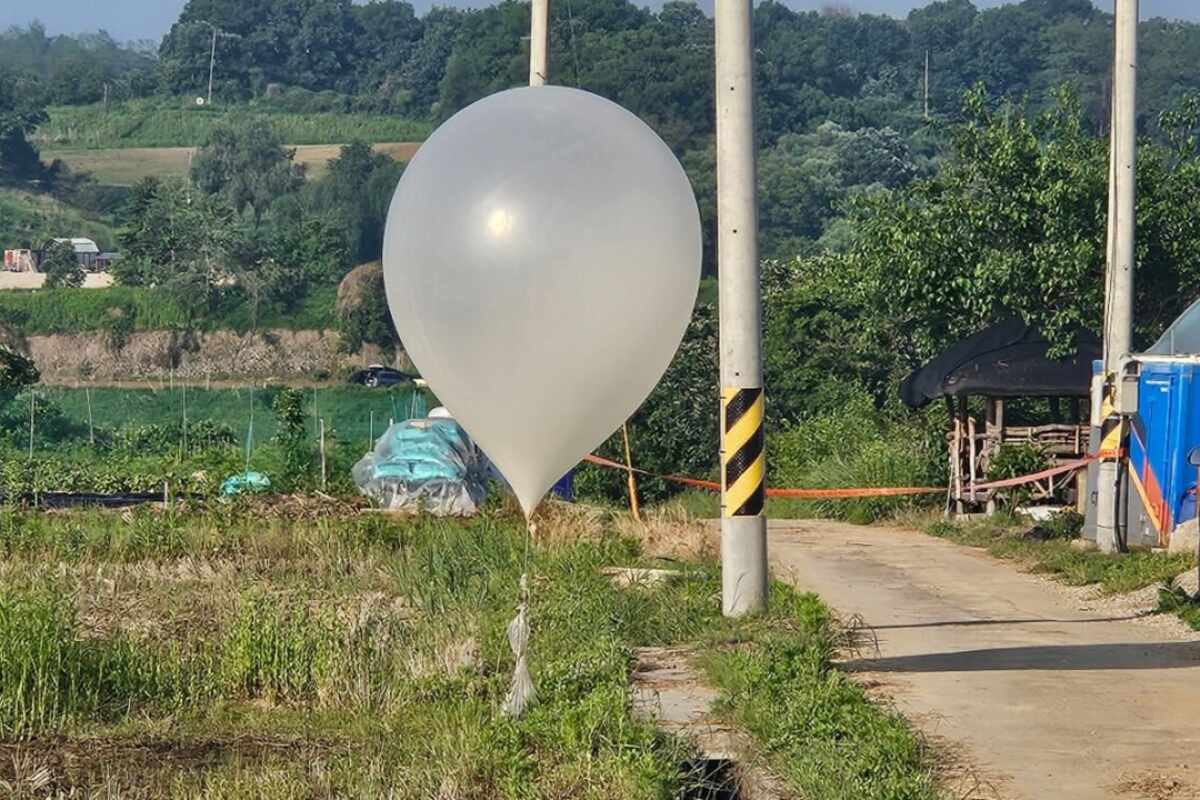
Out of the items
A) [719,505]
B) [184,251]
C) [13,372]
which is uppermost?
[184,251]


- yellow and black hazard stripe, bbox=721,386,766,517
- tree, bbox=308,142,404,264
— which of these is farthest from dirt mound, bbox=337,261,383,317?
yellow and black hazard stripe, bbox=721,386,766,517

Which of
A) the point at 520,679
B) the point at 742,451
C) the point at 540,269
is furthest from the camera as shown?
the point at 742,451

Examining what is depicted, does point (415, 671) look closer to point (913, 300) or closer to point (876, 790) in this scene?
point (876, 790)

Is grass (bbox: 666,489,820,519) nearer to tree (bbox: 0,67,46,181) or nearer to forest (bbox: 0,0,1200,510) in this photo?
forest (bbox: 0,0,1200,510)

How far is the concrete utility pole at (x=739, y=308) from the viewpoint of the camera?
40.1 feet

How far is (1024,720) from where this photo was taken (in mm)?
9336

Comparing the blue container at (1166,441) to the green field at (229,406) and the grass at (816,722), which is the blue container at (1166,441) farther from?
the green field at (229,406)

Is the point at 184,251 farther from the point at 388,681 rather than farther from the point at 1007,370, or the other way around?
the point at 388,681

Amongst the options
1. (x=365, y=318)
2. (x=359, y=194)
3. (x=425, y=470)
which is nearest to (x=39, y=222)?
(x=359, y=194)

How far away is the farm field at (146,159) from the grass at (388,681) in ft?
250

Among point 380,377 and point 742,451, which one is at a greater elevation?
point 742,451

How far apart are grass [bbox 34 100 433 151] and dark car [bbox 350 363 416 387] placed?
35543 millimetres

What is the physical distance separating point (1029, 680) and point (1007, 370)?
43.6 ft

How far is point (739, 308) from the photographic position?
12.4 m
